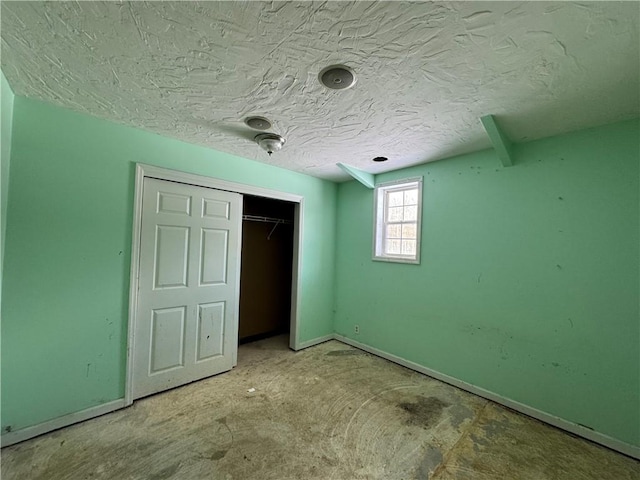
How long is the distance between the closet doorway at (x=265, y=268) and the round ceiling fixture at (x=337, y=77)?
221cm

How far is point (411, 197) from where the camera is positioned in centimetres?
321

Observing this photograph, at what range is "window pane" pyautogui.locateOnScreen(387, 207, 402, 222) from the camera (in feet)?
10.9

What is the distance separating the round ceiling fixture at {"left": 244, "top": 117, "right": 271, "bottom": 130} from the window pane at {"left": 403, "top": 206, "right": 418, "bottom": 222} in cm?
199

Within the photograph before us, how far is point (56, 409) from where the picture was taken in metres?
1.86

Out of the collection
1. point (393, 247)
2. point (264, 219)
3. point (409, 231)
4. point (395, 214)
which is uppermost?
point (395, 214)

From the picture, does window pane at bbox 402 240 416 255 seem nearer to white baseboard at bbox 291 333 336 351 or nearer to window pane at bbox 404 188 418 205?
window pane at bbox 404 188 418 205

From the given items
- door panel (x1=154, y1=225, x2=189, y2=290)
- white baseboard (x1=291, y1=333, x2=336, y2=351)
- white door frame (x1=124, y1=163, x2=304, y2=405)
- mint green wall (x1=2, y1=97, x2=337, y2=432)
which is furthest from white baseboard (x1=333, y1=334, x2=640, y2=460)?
mint green wall (x1=2, y1=97, x2=337, y2=432)

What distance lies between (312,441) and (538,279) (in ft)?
7.37

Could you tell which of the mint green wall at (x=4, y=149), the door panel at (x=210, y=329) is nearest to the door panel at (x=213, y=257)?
the door panel at (x=210, y=329)

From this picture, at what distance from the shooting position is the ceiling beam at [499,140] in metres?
1.91

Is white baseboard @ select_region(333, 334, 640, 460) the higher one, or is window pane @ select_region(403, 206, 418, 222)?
window pane @ select_region(403, 206, 418, 222)

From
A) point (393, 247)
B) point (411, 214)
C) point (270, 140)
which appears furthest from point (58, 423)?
point (411, 214)

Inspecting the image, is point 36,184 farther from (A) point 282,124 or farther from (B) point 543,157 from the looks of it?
(B) point 543,157

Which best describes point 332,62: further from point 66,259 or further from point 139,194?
point 66,259
